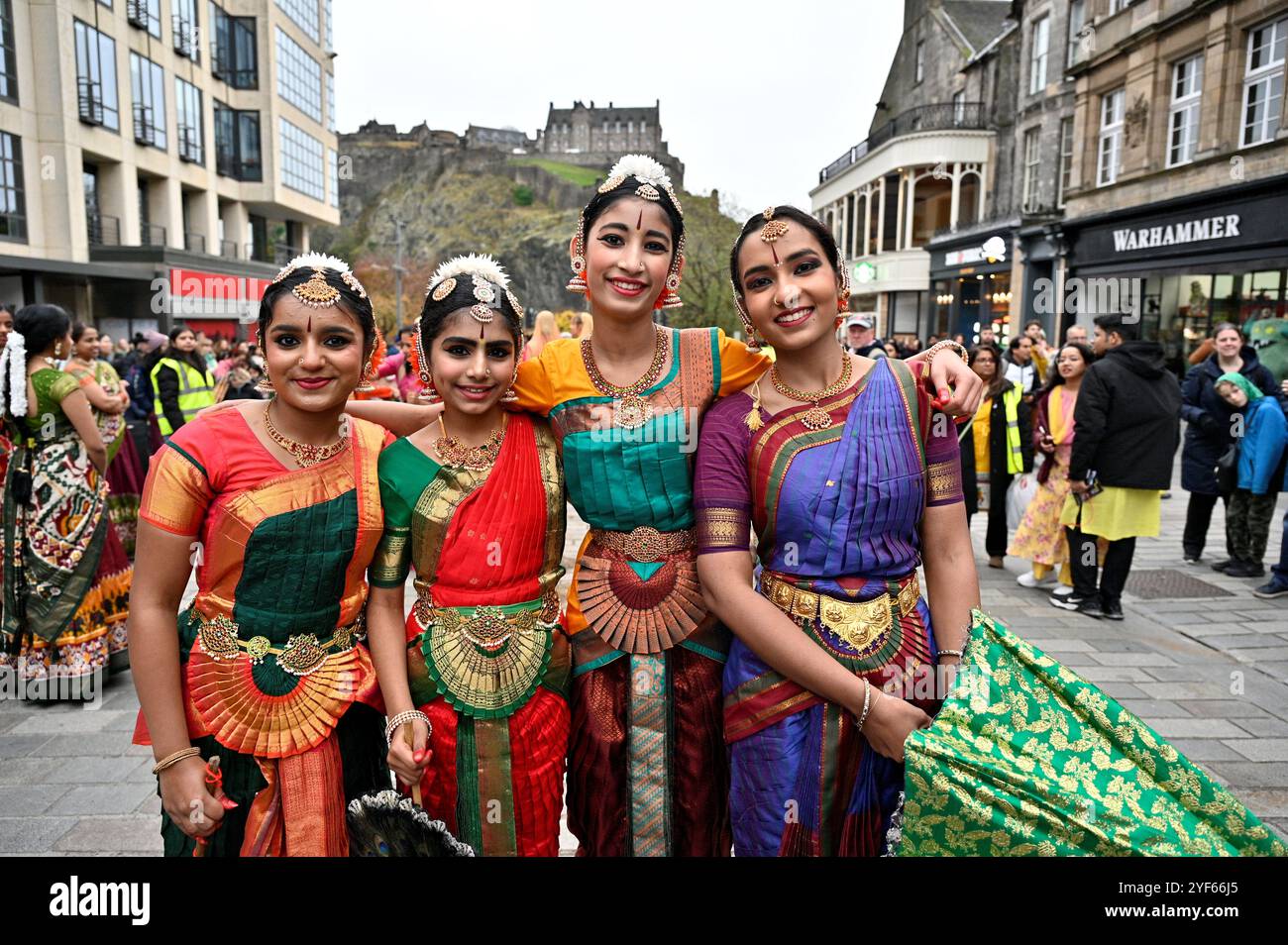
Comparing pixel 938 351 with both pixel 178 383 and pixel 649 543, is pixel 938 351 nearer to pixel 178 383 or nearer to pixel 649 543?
pixel 649 543

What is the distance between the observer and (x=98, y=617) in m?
4.77

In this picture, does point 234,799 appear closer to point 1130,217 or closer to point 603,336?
point 603,336

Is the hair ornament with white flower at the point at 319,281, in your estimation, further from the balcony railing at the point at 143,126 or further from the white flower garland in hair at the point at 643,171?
the balcony railing at the point at 143,126

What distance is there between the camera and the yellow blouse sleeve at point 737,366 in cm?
241

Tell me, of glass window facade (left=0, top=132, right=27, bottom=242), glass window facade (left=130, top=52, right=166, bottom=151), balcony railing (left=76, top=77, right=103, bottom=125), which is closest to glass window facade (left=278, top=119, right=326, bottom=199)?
glass window facade (left=130, top=52, right=166, bottom=151)

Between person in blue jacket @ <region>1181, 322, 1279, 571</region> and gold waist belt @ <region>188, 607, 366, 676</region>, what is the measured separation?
753 cm

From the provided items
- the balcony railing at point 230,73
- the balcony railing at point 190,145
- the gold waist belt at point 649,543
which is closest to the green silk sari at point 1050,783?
the gold waist belt at point 649,543

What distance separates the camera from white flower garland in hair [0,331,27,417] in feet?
14.2

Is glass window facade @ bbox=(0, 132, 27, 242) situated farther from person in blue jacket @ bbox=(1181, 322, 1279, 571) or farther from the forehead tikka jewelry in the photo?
person in blue jacket @ bbox=(1181, 322, 1279, 571)

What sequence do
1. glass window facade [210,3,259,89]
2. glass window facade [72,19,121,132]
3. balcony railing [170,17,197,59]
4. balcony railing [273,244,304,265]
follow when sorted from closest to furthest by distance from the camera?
glass window facade [72,19,121,132] → balcony railing [170,17,197,59] → glass window facade [210,3,259,89] → balcony railing [273,244,304,265]

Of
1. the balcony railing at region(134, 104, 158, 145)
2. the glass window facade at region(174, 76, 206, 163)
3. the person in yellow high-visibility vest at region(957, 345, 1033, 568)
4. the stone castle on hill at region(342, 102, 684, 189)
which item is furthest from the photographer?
the stone castle on hill at region(342, 102, 684, 189)

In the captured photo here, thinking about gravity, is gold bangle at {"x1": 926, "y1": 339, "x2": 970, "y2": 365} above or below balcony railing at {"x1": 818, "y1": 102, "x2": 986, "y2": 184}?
below

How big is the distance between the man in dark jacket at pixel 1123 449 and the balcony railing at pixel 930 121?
907 inches

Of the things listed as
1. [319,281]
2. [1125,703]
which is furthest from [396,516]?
[1125,703]
